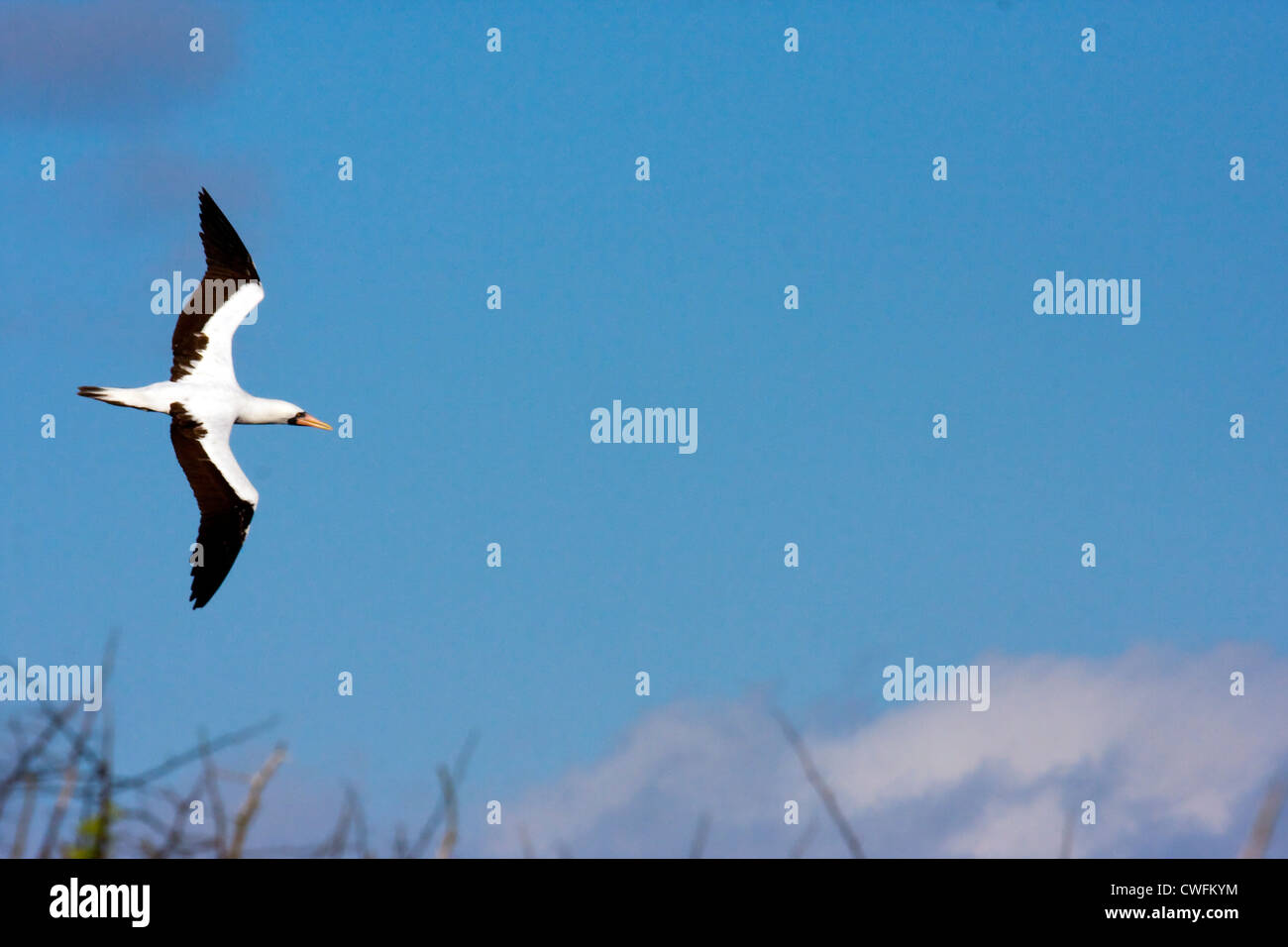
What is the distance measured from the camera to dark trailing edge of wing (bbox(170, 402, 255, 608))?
16.3 meters

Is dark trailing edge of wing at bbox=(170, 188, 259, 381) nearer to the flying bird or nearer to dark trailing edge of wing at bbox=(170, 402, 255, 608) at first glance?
the flying bird

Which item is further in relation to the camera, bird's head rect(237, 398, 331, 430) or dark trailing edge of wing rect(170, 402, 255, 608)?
bird's head rect(237, 398, 331, 430)

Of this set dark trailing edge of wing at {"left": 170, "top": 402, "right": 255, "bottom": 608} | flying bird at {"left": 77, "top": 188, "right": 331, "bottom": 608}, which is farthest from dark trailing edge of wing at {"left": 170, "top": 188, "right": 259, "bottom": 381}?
dark trailing edge of wing at {"left": 170, "top": 402, "right": 255, "bottom": 608}

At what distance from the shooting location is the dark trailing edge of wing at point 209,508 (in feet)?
53.6

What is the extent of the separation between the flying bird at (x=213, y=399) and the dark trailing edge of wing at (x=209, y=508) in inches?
0.5

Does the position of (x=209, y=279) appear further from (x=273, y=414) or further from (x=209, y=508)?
(x=209, y=508)

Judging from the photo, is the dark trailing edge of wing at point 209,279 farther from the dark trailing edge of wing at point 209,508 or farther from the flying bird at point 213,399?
the dark trailing edge of wing at point 209,508

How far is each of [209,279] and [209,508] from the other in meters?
4.01

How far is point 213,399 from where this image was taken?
17734mm

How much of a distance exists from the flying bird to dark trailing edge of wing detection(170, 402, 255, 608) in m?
0.01
